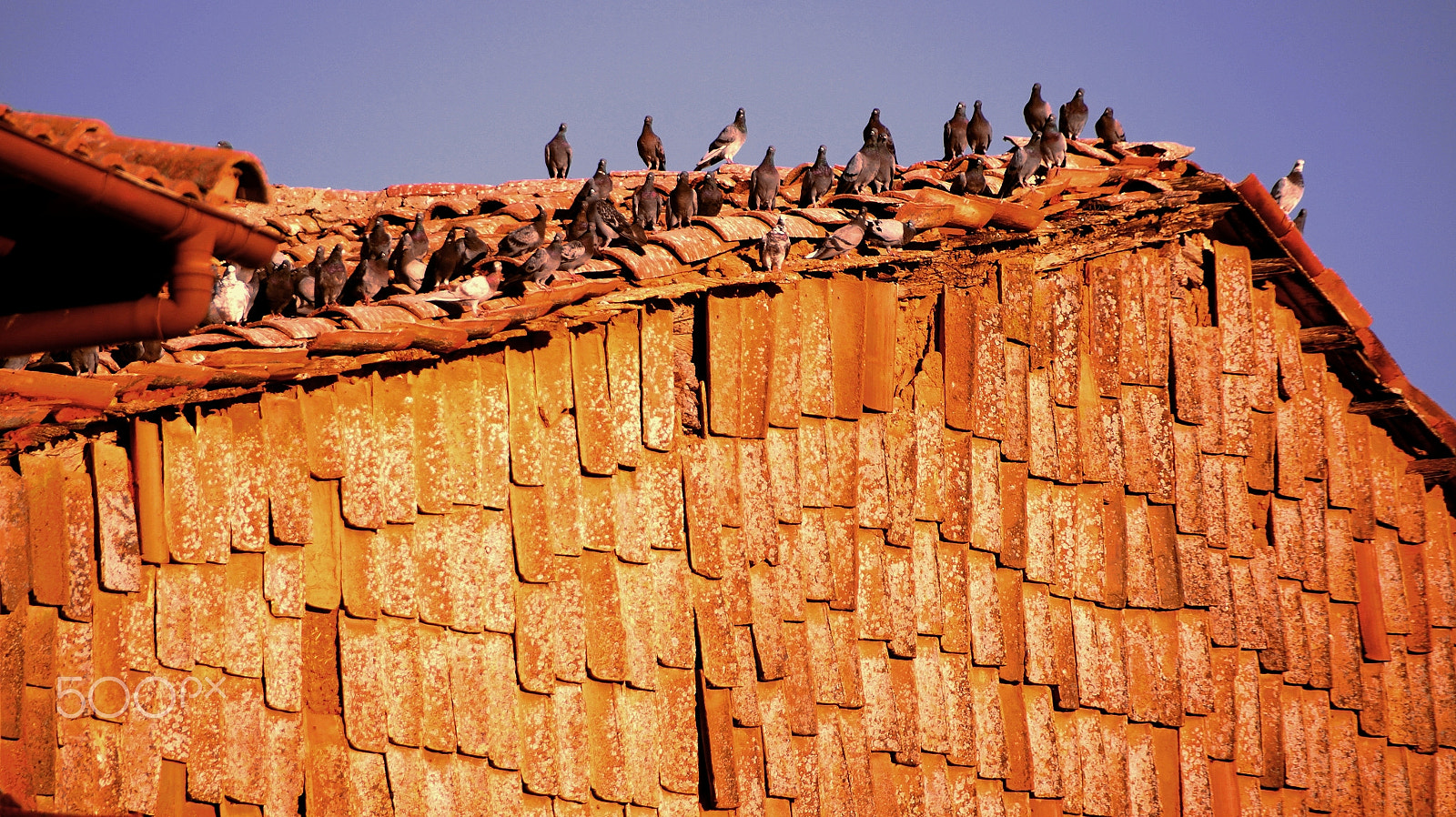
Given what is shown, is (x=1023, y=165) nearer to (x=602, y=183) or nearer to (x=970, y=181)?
(x=970, y=181)

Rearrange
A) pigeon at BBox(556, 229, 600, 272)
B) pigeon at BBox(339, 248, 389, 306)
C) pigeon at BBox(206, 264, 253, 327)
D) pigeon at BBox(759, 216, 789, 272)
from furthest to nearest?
pigeon at BBox(339, 248, 389, 306) → pigeon at BBox(206, 264, 253, 327) → pigeon at BBox(556, 229, 600, 272) → pigeon at BBox(759, 216, 789, 272)

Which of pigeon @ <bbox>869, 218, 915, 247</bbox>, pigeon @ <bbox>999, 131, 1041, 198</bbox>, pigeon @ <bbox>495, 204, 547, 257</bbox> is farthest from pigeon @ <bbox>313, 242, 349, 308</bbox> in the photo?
pigeon @ <bbox>999, 131, 1041, 198</bbox>

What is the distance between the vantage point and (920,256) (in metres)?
5.26

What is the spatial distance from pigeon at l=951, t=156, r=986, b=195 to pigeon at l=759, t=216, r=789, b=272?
183 centimetres

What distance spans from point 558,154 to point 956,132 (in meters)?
3.52

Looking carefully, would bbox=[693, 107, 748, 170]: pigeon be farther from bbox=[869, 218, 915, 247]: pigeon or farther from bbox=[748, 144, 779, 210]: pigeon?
bbox=[869, 218, 915, 247]: pigeon

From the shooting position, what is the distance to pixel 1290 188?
392 inches

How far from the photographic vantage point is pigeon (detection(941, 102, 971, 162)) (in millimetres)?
11500

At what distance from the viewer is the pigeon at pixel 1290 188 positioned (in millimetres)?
9930

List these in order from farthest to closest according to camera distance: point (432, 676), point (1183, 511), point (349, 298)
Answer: point (349, 298), point (1183, 511), point (432, 676)

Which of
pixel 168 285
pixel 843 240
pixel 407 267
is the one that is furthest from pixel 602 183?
pixel 168 285

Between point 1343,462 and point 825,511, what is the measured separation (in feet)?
9.09

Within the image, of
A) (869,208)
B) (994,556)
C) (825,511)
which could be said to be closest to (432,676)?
(825,511)

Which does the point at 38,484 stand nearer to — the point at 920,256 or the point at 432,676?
the point at 432,676
